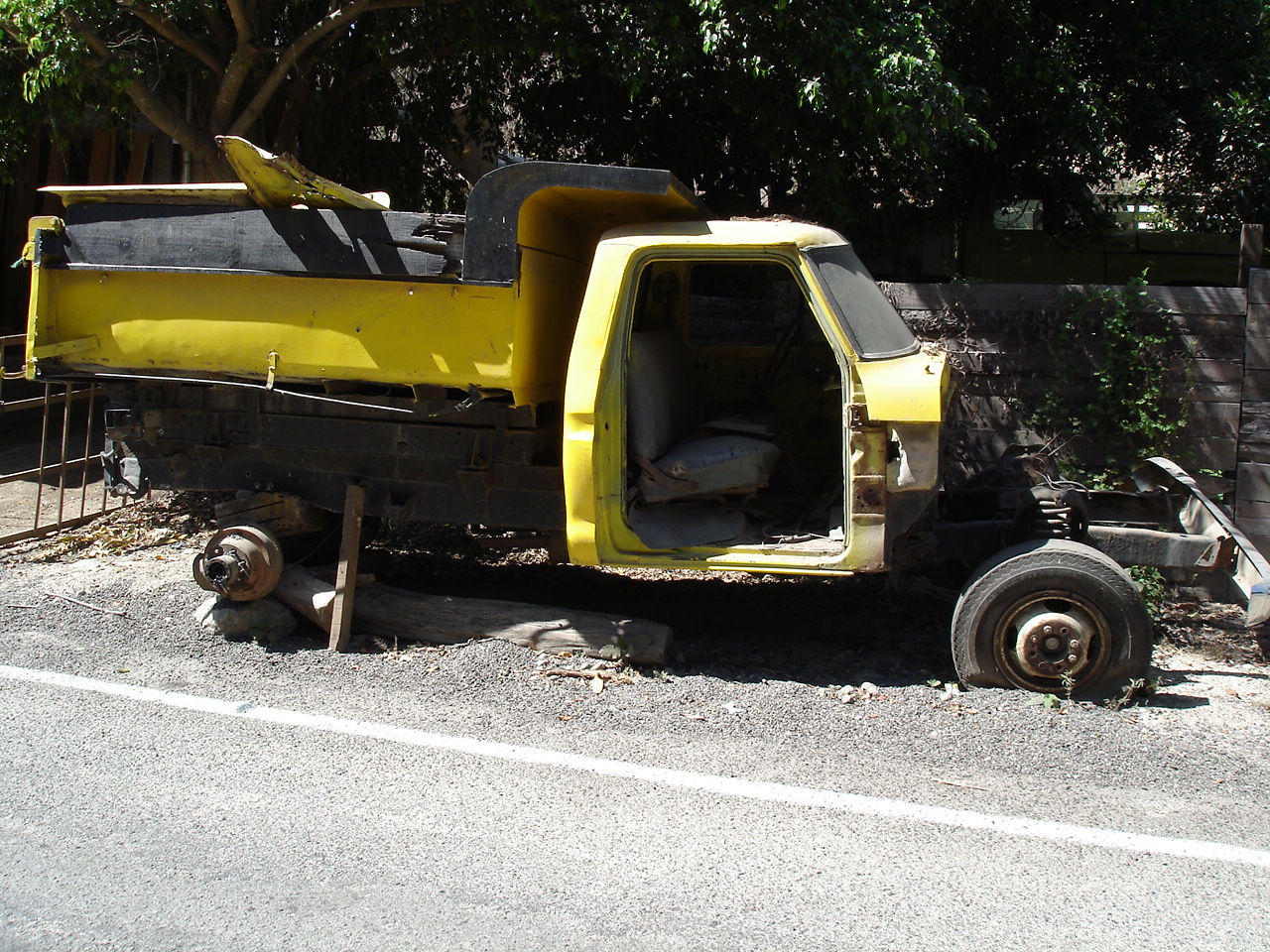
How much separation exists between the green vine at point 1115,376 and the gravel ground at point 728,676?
1.04 m

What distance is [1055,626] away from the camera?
4.46m

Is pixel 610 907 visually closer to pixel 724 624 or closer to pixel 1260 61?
pixel 724 624

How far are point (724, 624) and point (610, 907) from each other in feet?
8.95

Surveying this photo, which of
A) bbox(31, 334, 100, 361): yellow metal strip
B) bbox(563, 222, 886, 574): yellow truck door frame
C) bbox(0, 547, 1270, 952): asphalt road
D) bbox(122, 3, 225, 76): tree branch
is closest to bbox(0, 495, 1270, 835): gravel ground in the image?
bbox(0, 547, 1270, 952): asphalt road

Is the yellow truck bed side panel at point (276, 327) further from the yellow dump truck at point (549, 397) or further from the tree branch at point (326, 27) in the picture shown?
the tree branch at point (326, 27)

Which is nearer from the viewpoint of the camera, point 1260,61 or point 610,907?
point 610,907

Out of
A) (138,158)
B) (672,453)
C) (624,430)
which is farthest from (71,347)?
(138,158)

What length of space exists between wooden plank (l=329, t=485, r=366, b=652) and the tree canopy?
359cm

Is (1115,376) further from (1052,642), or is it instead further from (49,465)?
(49,465)

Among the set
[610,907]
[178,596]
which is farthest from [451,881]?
[178,596]

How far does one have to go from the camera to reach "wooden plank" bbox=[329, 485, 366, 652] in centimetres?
512

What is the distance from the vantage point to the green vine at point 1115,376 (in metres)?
6.23

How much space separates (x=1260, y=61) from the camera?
8469 millimetres

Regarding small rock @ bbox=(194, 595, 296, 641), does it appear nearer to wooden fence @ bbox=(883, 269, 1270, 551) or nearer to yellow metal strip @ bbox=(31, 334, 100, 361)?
yellow metal strip @ bbox=(31, 334, 100, 361)
